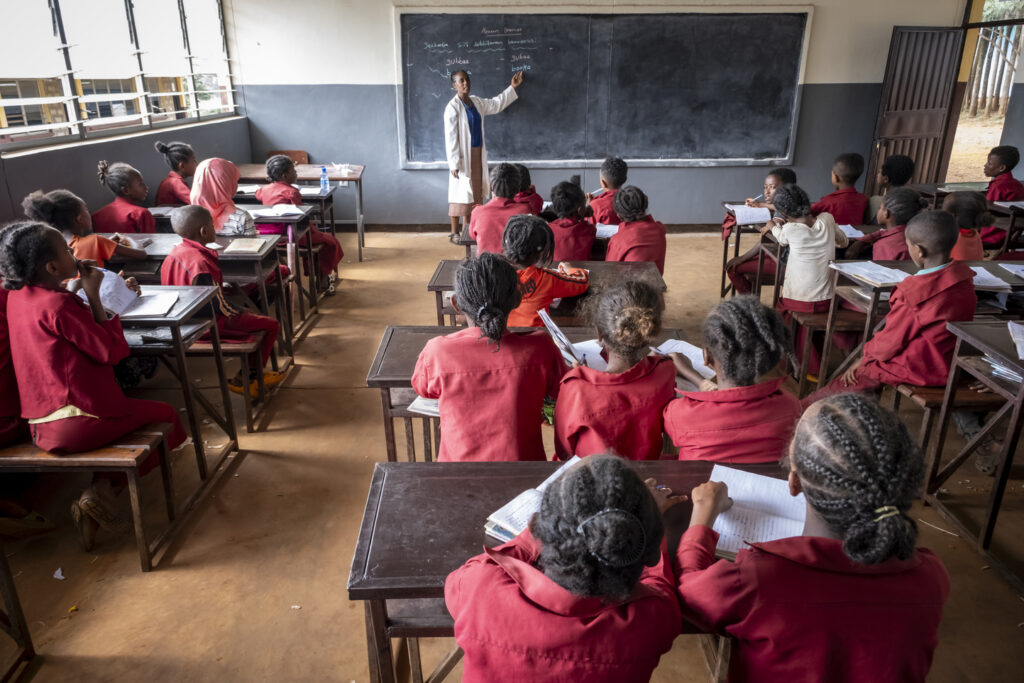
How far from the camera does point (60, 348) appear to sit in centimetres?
211

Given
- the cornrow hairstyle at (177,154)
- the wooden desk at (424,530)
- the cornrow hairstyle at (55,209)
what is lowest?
the wooden desk at (424,530)

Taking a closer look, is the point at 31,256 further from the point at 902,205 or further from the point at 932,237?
the point at 902,205

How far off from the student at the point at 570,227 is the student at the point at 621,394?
6.10ft

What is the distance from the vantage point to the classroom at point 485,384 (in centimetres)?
102

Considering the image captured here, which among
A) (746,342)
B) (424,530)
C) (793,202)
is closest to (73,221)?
(424,530)

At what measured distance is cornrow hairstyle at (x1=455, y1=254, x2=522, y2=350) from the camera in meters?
1.80

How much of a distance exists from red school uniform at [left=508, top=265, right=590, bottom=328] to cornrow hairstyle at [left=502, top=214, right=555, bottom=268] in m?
0.04

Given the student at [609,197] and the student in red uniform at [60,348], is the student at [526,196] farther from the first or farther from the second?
the student in red uniform at [60,348]

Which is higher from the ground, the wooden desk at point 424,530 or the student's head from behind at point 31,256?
the student's head from behind at point 31,256

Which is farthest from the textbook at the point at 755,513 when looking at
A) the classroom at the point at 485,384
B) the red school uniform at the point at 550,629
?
the red school uniform at the point at 550,629

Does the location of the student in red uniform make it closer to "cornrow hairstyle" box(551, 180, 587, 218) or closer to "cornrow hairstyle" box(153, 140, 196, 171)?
"cornrow hairstyle" box(551, 180, 587, 218)

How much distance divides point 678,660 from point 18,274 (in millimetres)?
2266

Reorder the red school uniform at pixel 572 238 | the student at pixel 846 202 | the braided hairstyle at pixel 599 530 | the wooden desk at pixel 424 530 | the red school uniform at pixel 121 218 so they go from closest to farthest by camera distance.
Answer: the braided hairstyle at pixel 599 530 → the wooden desk at pixel 424 530 → the red school uniform at pixel 572 238 → the red school uniform at pixel 121 218 → the student at pixel 846 202

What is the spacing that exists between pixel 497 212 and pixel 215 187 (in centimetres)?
174
